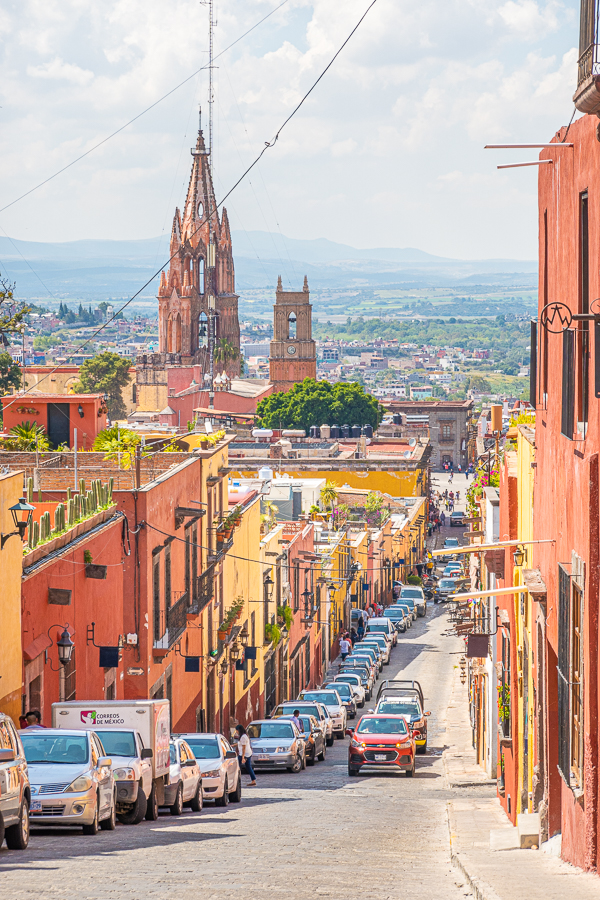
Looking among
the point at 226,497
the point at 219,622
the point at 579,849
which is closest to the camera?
the point at 579,849

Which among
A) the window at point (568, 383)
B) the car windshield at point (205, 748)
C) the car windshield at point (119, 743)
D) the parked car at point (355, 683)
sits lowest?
the parked car at point (355, 683)

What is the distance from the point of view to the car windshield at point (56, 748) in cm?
1403

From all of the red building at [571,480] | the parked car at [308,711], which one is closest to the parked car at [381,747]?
the parked car at [308,711]

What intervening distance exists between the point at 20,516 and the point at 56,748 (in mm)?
4813

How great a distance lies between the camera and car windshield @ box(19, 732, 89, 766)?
14.0 meters

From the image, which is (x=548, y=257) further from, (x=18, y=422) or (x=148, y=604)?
(x=18, y=422)

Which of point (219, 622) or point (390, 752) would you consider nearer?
point (390, 752)

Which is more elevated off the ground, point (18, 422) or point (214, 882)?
point (18, 422)

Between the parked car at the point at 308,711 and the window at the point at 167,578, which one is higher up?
the window at the point at 167,578

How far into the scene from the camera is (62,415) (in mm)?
32031

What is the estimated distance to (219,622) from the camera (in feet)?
107

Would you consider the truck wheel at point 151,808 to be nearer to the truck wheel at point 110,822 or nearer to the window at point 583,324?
the truck wheel at point 110,822

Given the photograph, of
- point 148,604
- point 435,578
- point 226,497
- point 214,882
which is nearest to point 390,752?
point 148,604

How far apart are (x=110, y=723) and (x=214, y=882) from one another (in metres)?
6.83
